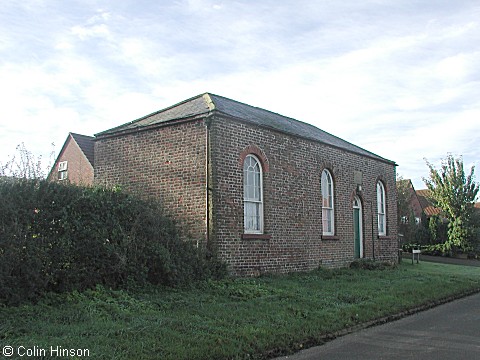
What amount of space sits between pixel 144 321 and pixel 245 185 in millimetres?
7712

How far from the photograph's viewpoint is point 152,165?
15.6 meters

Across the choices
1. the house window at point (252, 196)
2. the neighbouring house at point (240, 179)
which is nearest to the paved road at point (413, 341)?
the neighbouring house at point (240, 179)

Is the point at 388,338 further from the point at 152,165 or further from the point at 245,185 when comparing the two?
the point at 152,165

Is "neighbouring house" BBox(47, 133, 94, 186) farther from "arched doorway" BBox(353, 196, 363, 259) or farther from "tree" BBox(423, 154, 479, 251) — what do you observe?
"tree" BBox(423, 154, 479, 251)

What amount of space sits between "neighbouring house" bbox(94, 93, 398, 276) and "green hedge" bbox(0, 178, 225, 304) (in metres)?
1.96

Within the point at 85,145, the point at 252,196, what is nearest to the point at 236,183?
the point at 252,196

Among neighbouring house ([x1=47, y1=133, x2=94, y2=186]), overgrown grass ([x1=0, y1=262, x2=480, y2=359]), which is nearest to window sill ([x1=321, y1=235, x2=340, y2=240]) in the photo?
overgrown grass ([x1=0, y1=262, x2=480, y2=359])

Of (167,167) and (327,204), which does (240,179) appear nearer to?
(167,167)

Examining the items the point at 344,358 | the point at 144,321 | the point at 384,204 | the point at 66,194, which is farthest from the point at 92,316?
the point at 384,204

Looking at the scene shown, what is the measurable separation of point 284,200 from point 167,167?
12.7 ft

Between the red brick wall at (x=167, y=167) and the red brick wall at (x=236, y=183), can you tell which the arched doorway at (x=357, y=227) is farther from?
the red brick wall at (x=167, y=167)

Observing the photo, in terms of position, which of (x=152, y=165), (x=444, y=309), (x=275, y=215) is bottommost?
(x=444, y=309)

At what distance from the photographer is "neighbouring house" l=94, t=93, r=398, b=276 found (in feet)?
46.8

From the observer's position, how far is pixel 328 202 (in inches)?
759
